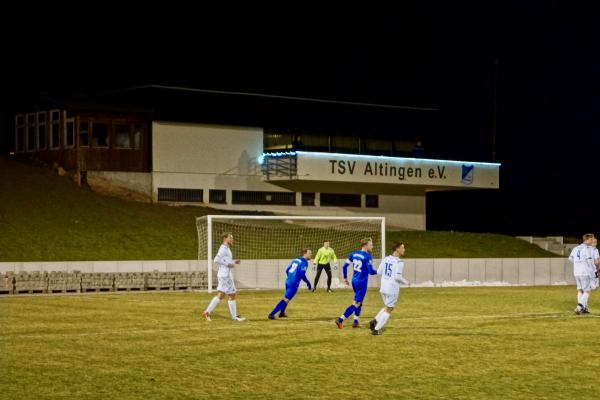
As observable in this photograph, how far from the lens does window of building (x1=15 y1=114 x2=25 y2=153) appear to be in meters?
51.2

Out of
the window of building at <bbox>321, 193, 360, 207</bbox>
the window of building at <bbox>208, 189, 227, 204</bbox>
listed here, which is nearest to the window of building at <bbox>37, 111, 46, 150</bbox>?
the window of building at <bbox>208, 189, 227, 204</bbox>

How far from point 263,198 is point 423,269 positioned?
14.6m

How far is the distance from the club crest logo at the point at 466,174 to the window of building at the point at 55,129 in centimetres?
2333

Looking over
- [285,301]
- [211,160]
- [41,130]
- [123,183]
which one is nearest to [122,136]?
[123,183]

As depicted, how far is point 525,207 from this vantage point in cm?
6694

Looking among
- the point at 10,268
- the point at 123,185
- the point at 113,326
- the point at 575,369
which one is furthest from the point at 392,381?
the point at 123,185

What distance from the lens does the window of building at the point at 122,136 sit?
4722 cm

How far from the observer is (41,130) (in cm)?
4972

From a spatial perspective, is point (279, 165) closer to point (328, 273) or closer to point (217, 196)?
point (217, 196)

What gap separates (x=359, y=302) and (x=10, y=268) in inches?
685

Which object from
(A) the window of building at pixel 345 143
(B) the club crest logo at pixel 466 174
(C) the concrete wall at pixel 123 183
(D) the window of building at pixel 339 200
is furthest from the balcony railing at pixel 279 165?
(B) the club crest logo at pixel 466 174

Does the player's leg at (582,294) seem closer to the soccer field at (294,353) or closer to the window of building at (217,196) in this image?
the soccer field at (294,353)

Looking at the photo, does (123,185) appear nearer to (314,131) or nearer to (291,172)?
(291,172)

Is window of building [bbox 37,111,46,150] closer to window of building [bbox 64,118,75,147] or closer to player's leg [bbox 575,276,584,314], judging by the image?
window of building [bbox 64,118,75,147]
